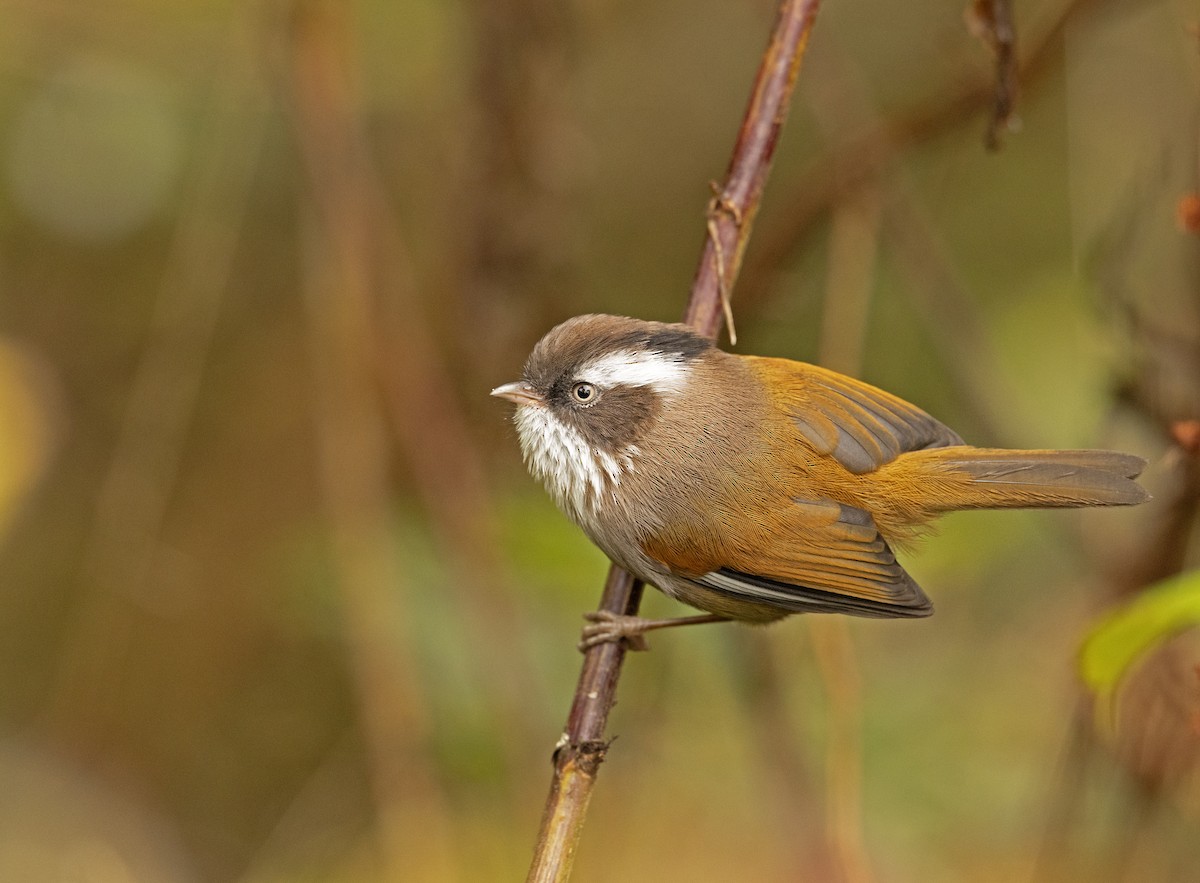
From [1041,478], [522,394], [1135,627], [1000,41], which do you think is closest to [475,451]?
[522,394]

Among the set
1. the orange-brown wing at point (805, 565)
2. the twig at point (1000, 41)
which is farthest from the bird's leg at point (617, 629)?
the twig at point (1000, 41)

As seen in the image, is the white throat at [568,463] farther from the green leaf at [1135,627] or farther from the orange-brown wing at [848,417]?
the green leaf at [1135,627]

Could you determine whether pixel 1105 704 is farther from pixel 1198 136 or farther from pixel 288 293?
pixel 288 293

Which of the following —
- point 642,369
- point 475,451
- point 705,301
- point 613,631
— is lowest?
point 613,631

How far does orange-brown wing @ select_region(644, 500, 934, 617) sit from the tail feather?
263 millimetres

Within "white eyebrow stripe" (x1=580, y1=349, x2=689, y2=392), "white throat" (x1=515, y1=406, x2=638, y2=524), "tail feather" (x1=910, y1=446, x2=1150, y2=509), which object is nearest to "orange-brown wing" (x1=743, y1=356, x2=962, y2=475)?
"tail feather" (x1=910, y1=446, x2=1150, y2=509)

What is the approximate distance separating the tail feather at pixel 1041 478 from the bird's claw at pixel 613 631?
2.80 feet

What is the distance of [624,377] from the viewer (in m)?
3.14

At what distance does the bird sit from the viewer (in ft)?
9.93

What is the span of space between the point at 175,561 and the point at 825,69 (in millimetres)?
3602

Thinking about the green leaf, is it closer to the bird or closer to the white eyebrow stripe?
the bird

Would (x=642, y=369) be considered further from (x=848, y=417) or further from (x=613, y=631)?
(x=613, y=631)

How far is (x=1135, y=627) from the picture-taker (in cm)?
237

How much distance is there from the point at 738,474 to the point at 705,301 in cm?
44
